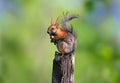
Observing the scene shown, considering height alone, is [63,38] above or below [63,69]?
above

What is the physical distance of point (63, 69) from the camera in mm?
9109

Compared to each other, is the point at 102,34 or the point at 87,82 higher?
the point at 102,34

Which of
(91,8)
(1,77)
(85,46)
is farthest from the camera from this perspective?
(85,46)

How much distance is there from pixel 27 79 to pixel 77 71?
51.2 inches

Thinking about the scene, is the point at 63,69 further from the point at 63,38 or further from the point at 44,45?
the point at 44,45

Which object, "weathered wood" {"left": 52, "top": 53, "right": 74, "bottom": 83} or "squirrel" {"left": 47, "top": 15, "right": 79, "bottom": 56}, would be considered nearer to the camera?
"weathered wood" {"left": 52, "top": 53, "right": 74, "bottom": 83}

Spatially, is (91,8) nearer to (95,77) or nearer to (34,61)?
(95,77)

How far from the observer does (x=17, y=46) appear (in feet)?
58.9

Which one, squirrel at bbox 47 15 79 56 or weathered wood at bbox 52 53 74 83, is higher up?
squirrel at bbox 47 15 79 56

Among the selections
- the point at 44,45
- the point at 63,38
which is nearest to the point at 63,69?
the point at 63,38

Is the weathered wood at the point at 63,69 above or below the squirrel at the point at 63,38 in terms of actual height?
below

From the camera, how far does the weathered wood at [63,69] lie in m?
9.11

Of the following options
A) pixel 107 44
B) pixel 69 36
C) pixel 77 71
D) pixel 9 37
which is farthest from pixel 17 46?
pixel 69 36

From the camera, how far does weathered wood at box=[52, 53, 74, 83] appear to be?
9.11 m
